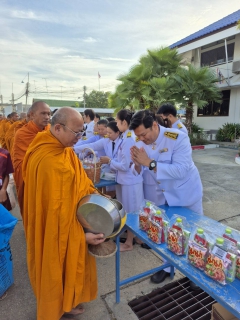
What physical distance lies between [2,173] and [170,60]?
33.0ft

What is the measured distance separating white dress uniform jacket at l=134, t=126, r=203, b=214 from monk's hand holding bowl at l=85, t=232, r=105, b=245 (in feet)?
2.23

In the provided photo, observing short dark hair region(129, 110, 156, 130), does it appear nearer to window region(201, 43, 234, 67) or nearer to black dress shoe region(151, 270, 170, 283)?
black dress shoe region(151, 270, 170, 283)

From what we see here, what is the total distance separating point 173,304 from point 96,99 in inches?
1596

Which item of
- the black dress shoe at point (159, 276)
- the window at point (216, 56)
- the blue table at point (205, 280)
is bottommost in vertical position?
the black dress shoe at point (159, 276)

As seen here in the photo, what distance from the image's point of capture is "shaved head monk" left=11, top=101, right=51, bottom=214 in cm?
260

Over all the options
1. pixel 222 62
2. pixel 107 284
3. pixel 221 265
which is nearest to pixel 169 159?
pixel 221 265

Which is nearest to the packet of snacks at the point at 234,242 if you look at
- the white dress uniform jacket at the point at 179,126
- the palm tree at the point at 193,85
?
the white dress uniform jacket at the point at 179,126

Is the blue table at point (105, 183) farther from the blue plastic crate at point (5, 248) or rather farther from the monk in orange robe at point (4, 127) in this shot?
the monk in orange robe at point (4, 127)

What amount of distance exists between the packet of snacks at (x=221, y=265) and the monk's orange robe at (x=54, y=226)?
791 mm

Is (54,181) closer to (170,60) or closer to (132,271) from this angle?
(132,271)

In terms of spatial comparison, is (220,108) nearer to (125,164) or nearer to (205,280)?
(125,164)

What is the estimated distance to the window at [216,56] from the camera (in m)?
12.5

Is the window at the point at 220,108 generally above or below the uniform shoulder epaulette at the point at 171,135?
above

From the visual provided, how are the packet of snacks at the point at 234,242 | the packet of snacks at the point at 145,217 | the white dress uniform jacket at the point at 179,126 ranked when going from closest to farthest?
the packet of snacks at the point at 234,242 → the packet of snacks at the point at 145,217 → the white dress uniform jacket at the point at 179,126
